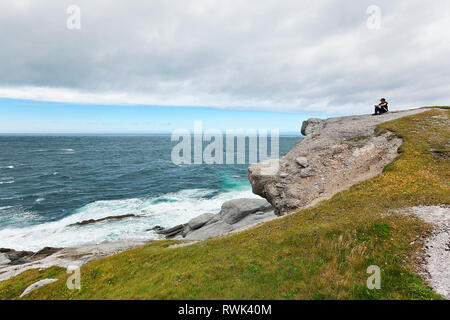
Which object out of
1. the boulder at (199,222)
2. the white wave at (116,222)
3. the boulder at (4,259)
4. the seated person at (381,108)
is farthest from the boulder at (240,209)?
the boulder at (4,259)

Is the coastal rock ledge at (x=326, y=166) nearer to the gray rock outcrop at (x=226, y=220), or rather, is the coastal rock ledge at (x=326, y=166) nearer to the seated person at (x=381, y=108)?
the seated person at (x=381, y=108)

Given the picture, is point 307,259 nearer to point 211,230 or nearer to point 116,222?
point 211,230

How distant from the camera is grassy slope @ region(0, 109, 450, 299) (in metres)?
11.1

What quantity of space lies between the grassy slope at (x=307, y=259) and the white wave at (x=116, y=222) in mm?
17514

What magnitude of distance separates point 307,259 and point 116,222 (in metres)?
42.1

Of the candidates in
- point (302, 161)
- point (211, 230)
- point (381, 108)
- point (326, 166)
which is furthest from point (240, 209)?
point (381, 108)

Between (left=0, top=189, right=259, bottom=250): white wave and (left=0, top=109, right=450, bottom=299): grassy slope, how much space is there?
17.5m

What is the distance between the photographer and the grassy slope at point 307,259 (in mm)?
11076

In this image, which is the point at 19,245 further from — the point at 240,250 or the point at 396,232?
the point at 396,232

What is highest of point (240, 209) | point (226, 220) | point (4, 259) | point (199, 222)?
point (240, 209)

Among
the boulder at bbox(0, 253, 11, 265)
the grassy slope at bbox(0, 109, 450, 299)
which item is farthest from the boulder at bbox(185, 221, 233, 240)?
the boulder at bbox(0, 253, 11, 265)

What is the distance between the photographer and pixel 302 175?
27.9 metres

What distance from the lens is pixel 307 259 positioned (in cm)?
1315
